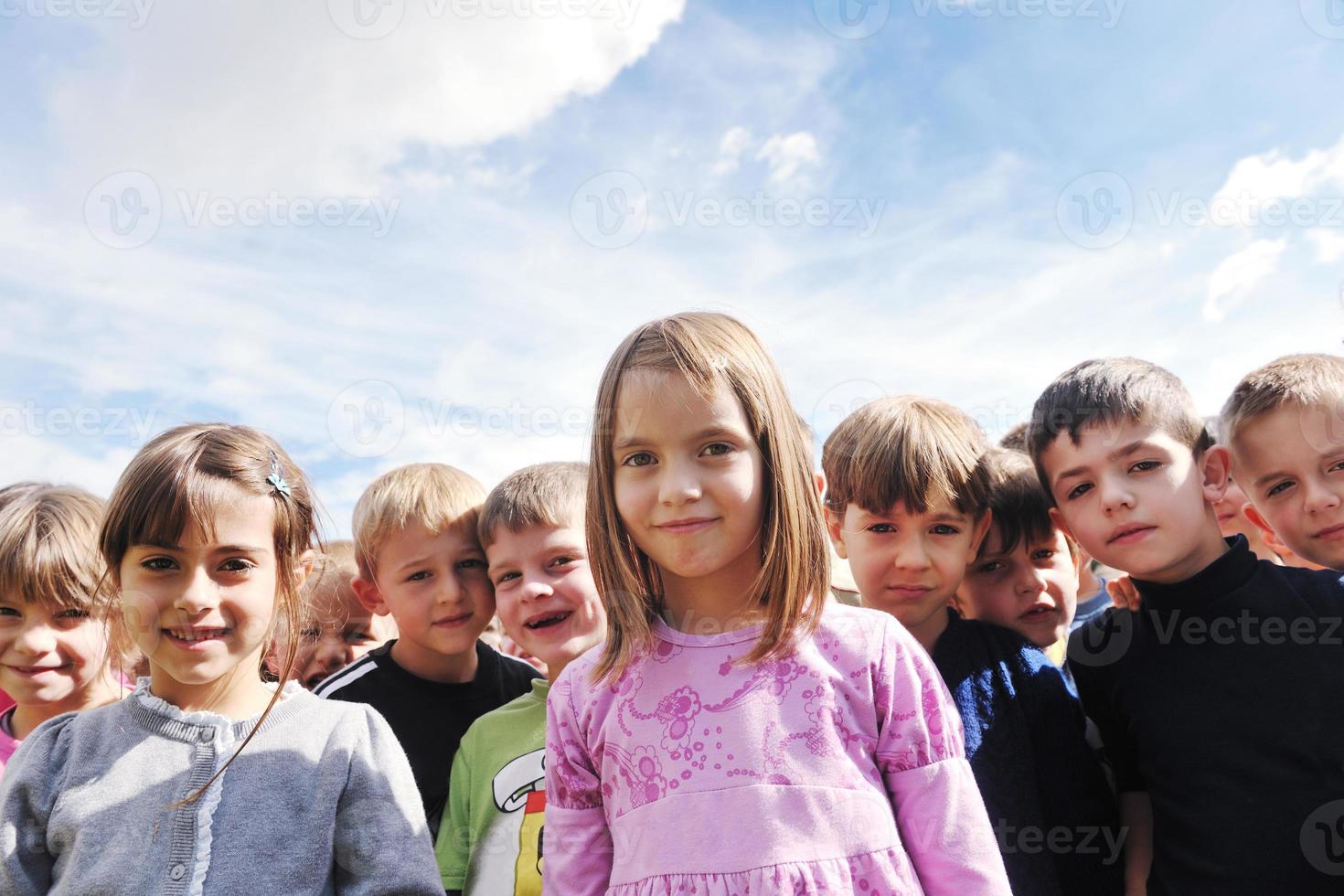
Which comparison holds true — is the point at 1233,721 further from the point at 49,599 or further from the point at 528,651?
the point at 49,599

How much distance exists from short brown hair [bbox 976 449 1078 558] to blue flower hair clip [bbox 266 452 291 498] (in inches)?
85.7

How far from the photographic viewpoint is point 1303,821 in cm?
221

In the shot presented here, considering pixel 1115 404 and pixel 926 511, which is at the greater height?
pixel 1115 404

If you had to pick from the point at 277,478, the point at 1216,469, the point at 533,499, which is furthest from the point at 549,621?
the point at 1216,469

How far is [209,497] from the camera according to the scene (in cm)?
224

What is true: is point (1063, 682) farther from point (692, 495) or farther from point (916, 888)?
point (692, 495)

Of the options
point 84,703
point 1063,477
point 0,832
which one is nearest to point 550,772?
point 0,832

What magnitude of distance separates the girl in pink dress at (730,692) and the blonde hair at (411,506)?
1257 mm

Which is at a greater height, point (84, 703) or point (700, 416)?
point (700, 416)

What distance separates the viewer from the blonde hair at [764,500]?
2014mm

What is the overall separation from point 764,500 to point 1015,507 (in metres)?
1.25

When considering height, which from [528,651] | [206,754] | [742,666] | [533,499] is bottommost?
[206,754]

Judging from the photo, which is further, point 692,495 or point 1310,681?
point 1310,681

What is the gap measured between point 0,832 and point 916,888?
2.11 metres
